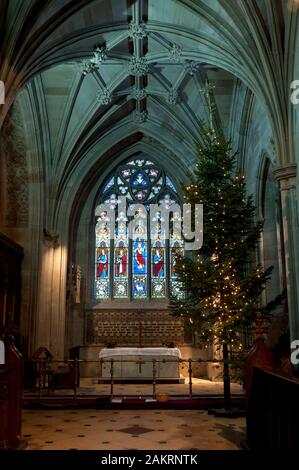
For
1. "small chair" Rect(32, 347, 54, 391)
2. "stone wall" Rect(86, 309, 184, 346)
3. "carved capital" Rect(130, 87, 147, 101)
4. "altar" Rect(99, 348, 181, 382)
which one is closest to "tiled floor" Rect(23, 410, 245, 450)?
"small chair" Rect(32, 347, 54, 391)

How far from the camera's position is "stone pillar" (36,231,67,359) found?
14287mm

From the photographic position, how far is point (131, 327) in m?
16.8

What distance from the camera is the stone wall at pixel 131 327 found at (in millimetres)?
16656

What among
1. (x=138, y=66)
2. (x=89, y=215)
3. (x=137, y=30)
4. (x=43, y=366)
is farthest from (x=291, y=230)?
(x=89, y=215)

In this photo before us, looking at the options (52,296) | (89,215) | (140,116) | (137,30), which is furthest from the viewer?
(89,215)

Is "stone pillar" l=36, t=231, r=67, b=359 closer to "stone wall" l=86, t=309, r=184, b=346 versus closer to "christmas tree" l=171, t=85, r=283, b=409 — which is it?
"stone wall" l=86, t=309, r=184, b=346

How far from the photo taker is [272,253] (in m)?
12.8

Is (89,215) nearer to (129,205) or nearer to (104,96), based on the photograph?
(129,205)

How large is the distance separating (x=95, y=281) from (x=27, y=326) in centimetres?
452

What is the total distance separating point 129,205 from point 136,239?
1.42 meters

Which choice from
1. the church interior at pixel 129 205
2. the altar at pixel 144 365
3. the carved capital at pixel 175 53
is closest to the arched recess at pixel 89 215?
the church interior at pixel 129 205

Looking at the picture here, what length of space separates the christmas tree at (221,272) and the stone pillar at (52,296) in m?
6.55
